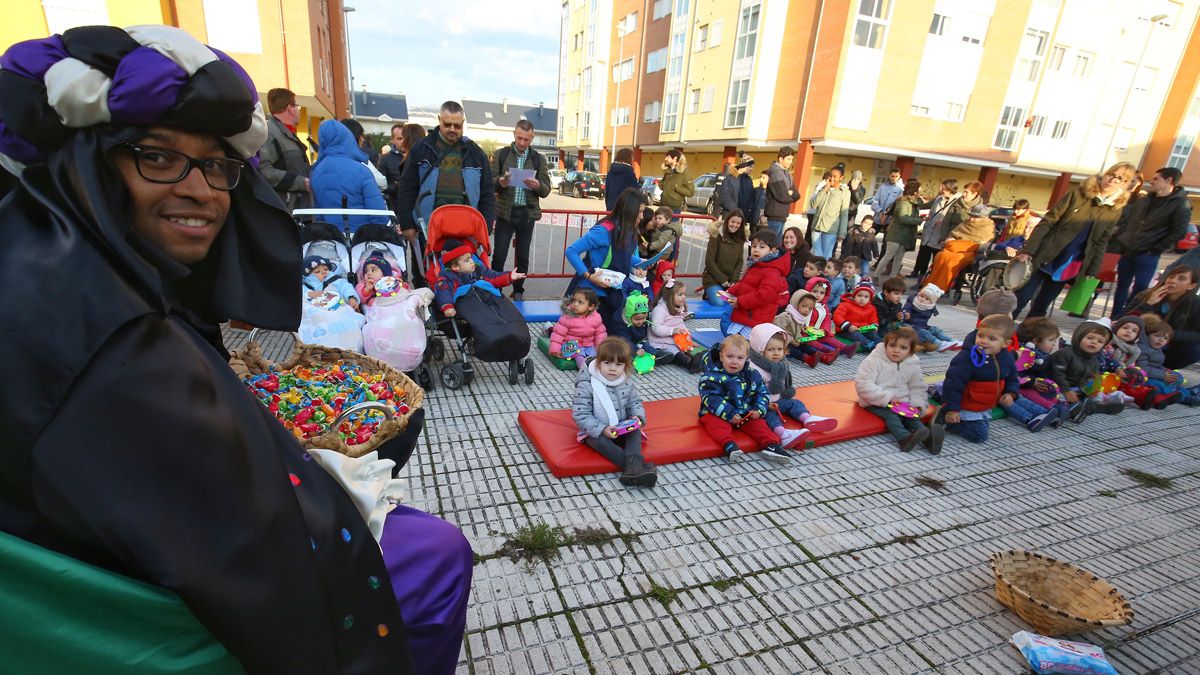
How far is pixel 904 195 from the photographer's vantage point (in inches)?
377

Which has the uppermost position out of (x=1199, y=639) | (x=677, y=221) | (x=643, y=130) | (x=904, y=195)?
(x=643, y=130)

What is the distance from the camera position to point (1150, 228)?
7.23 metres

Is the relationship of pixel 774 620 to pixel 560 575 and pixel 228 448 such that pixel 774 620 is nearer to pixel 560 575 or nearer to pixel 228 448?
pixel 560 575

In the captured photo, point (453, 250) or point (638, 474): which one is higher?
point (453, 250)

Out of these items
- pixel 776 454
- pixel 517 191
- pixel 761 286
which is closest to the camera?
pixel 776 454

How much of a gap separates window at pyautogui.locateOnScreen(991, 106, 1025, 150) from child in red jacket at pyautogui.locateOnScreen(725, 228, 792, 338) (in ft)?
95.9

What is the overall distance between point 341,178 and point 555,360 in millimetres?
2757

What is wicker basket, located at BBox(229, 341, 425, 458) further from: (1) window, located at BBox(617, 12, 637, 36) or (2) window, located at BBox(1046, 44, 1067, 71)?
(1) window, located at BBox(617, 12, 637, 36)

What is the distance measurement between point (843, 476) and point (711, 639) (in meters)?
2.00

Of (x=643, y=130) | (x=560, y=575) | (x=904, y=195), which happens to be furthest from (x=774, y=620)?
(x=643, y=130)

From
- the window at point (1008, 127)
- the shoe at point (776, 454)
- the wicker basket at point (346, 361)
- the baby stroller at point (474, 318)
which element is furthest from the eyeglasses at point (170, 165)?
the window at point (1008, 127)

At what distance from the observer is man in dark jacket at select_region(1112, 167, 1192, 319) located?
22.7 ft

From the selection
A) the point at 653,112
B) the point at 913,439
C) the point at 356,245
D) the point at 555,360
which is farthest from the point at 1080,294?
the point at 653,112

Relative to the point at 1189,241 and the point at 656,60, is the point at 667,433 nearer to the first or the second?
the point at 1189,241
